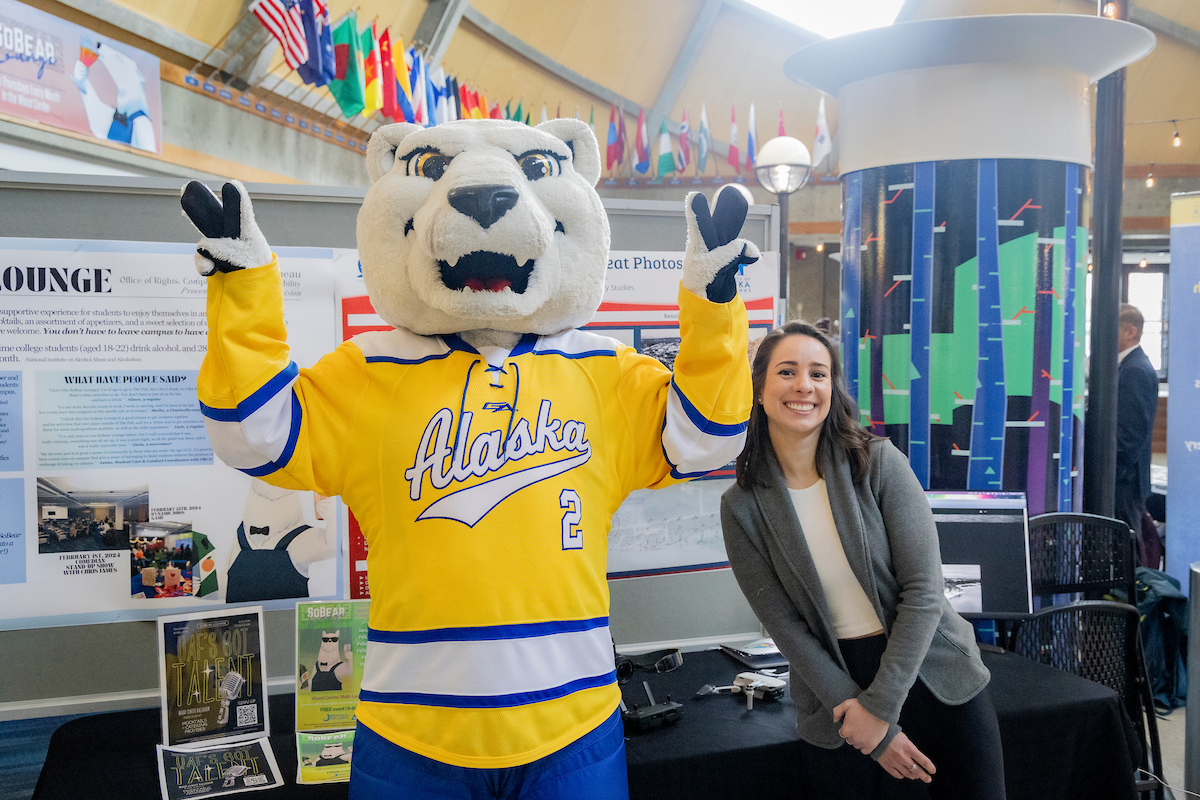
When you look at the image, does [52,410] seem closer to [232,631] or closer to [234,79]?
[232,631]

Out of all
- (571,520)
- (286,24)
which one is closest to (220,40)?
(286,24)

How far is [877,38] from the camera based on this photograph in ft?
8.38

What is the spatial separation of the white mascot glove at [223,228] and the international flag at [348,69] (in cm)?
646

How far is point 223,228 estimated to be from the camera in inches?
47.6

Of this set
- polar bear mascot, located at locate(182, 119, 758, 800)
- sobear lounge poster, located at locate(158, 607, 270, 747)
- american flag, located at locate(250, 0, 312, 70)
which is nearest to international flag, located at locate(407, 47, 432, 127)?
american flag, located at locate(250, 0, 312, 70)

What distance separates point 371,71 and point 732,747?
6.98 m

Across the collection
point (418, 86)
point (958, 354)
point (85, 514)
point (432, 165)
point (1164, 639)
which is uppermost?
point (418, 86)

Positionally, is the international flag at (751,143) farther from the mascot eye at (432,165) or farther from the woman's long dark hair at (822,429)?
the mascot eye at (432,165)

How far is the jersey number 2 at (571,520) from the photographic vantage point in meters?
1.33

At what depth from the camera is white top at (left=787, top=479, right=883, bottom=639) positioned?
172 cm

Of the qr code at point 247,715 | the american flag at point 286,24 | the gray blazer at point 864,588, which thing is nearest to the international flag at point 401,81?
→ the american flag at point 286,24

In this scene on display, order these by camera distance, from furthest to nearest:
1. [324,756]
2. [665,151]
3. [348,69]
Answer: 1. [665,151]
2. [348,69]
3. [324,756]

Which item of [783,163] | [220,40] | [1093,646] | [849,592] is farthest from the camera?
[220,40]

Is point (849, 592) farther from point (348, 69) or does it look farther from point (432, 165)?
point (348, 69)
